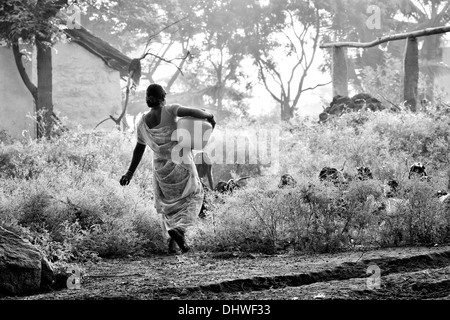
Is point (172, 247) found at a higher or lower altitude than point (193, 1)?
lower

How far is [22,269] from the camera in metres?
6.12

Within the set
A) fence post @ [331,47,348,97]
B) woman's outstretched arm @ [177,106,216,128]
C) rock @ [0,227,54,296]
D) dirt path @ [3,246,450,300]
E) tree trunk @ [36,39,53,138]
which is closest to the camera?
dirt path @ [3,246,450,300]

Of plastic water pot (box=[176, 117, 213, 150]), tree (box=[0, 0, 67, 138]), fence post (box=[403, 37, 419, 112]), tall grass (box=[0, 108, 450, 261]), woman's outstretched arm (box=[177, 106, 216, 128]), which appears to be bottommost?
tall grass (box=[0, 108, 450, 261])

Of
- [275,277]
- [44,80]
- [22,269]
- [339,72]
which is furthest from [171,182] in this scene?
[339,72]

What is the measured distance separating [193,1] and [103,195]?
29.0m

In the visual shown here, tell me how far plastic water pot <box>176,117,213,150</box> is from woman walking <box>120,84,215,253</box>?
7 cm

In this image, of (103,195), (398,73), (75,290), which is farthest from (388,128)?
(398,73)

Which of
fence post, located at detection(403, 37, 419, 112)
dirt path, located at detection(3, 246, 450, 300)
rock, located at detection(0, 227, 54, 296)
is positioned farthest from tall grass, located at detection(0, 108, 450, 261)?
fence post, located at detection(403, 37, 419, 112)

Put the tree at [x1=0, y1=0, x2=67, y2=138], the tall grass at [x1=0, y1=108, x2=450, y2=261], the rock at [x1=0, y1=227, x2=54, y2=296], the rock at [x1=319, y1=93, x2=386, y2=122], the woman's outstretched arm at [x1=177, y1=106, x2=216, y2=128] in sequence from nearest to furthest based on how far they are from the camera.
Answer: the rock at [x1=0, y1=227, x2=54, y2=296], the tall grass at [x1=0, y1=108, x2=450, y2=261], the woman's outstretched arm at [x1=177, y1=106, x2=216, y2=128], the tree at [x1=0, y1=0, x2=67, y2=138], the rock at [x1=319, y1=93, x2=386, y2=122]

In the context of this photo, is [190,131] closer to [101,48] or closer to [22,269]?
[22,269]

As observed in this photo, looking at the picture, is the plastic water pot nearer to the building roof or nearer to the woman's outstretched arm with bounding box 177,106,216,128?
the woman's outstretched arm with bounding box 177,106,216,128

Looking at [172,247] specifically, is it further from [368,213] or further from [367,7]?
[367,7]

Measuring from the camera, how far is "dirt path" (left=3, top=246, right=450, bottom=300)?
5602mm
